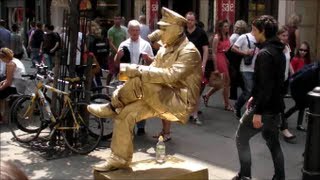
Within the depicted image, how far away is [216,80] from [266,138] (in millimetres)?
4069

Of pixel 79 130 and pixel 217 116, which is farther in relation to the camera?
pixel 217 116

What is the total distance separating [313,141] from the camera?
15.6 feet

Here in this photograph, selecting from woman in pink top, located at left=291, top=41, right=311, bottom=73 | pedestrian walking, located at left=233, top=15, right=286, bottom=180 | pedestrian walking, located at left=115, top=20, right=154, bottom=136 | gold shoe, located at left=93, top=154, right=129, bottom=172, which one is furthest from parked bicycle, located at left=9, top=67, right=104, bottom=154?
woman in pink top, located at left=291, top=41, right=311, bottom=73

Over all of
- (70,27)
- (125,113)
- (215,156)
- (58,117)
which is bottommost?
(215,156)

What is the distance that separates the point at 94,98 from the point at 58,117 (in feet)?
2.19

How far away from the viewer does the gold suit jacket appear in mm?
4320

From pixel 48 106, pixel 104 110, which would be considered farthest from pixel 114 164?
pixel 48 106

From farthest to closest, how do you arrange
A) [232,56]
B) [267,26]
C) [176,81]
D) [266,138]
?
[232,56]
[266,138]
[267,26]
[176,81]

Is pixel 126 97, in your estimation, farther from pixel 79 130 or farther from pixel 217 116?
pixel 217 116

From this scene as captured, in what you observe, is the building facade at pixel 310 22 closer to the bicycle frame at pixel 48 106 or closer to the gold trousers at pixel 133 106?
the bicycle frame at pixel 48 106

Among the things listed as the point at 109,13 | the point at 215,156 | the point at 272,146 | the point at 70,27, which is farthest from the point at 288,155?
the point at 109,13

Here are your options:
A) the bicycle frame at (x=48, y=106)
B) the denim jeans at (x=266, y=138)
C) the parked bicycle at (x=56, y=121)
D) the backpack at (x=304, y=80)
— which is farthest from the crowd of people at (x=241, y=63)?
the parked bicycle at (x=56, y=121)

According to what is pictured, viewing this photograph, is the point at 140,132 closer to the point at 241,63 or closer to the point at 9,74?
the point at 241,63

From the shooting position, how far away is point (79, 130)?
6.67 m
